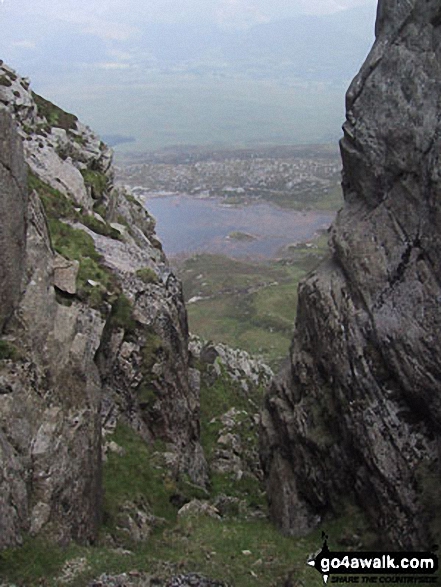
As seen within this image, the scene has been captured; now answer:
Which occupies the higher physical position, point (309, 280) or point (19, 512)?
point (309, 280)

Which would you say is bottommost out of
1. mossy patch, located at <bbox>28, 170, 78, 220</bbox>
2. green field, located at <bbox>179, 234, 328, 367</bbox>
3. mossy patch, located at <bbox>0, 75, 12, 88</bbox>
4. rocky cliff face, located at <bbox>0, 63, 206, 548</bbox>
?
green field, located at <bbox>179, 234, 328, 367</bbox>

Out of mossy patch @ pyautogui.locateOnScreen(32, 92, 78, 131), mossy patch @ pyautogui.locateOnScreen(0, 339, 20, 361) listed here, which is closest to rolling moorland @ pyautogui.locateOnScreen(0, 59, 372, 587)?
mossy patch @ pyautogui.locateOnScreen(0, 339, 20, 361)

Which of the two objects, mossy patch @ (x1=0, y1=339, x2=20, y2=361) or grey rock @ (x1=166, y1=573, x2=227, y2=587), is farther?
mossy patch @ (x1=0, y1=339, x2=20, y2=361)

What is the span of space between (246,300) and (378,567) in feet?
446

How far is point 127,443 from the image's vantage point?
94.4 feet

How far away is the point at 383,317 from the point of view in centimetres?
2217

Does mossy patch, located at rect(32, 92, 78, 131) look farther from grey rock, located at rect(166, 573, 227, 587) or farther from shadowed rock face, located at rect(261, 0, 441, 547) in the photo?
grey rock, located at rect(166, 573, 227, 587)

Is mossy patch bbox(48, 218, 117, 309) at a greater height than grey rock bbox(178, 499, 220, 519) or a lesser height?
greater

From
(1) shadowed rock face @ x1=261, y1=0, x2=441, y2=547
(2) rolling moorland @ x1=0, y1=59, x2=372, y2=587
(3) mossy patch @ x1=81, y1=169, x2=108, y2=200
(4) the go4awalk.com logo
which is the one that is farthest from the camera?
(3) mossy patch @ x1=81, y1=169, x2=108, y2=200

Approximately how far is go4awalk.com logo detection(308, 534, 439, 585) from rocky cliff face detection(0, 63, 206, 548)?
28.8ft

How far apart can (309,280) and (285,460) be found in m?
9.94

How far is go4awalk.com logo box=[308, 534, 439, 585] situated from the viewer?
1859cm

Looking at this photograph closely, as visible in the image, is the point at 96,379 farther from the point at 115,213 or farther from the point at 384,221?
the point at 115,213

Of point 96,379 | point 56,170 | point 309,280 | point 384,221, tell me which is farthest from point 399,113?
point 56,170
